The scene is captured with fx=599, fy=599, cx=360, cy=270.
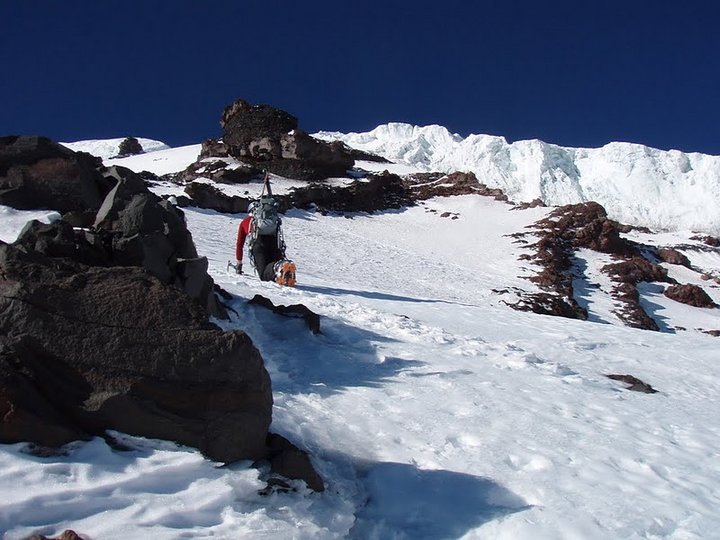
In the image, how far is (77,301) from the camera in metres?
4.22

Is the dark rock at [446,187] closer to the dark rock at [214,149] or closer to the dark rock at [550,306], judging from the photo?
the dark rock at [214,149]

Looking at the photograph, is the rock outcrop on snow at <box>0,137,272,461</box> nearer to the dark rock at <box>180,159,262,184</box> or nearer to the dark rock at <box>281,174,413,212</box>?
the dark rock at <box>281,174,413,212</box>

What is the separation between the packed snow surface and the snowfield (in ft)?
0.06

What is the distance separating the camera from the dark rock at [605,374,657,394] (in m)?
7.80

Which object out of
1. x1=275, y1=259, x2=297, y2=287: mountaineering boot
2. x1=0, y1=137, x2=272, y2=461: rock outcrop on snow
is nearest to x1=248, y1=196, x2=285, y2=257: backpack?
x1=275, y1=259, x2=297, y2=287: mountaineering boot

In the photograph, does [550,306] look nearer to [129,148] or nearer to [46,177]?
[46,177]

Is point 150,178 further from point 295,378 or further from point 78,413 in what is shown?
point 78,413

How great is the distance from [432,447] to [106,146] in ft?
254

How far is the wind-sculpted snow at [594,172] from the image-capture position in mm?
92125

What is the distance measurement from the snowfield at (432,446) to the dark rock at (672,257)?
18710 mm

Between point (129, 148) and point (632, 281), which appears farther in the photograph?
point (129, 148)

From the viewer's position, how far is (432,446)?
17.3 feet

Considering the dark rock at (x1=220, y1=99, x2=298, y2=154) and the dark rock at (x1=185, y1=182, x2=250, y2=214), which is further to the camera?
the dark rock at (x1=220, y1=99, x2=298, y2=154)

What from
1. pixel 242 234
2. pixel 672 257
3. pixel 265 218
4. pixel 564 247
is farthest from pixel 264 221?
pixel 672 257
